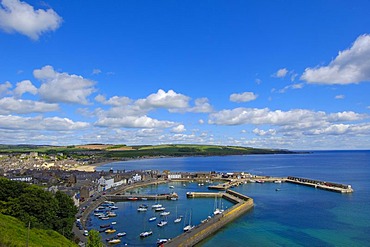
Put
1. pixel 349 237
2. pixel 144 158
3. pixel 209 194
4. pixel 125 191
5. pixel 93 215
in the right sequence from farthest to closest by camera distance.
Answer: pixel 144 158
pixel 125 191
pixel 209 194
pixel 93 215
pixel 349 237

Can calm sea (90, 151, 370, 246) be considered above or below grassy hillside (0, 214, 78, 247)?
below

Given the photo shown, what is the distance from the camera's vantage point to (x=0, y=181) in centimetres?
2927

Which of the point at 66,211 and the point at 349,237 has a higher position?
the point at 66,211

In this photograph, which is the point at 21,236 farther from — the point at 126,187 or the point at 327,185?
the point at 327,185

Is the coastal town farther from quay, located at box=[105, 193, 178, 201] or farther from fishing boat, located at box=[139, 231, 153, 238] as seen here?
fishing boat, located at box=[139, 231, 153, 238]

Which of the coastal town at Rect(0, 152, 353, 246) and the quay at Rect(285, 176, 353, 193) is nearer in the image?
the coastal town at Rect(0, 152, 353, 246)

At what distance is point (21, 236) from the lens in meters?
19.3

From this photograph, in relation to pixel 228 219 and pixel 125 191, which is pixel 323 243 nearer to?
pixel 228 219

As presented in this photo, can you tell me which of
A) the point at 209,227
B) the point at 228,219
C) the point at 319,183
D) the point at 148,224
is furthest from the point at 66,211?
the point at 319,183

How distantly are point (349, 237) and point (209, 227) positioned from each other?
1355cm

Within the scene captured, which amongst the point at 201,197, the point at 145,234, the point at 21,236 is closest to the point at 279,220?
the point at 145,234

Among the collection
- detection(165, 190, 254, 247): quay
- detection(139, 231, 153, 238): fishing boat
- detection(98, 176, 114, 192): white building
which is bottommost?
detection(139, 231, 153, 238): fishing boat

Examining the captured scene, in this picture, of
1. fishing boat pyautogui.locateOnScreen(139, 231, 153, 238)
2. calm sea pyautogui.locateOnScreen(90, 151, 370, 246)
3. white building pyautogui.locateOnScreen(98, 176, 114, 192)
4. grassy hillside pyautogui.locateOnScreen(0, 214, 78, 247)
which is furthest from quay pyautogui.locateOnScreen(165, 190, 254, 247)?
white building pyautogui.locateOnScreen(98, 176, 114, 192)

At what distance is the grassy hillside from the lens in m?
16.8
